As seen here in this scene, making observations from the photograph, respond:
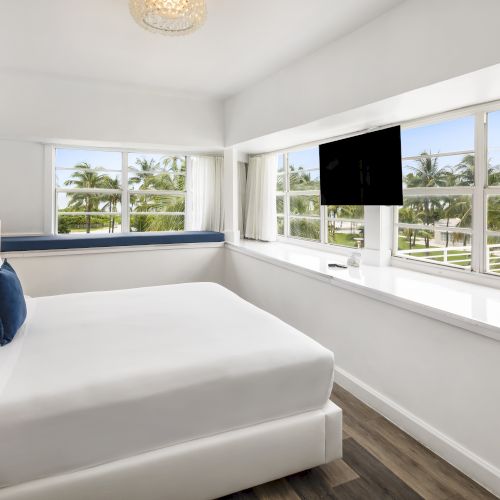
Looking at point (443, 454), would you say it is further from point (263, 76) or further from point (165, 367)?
point (263, 76)

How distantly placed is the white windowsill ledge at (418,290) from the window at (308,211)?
1.15ft

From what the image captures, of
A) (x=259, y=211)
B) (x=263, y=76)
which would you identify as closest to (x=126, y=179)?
(x=259, y=211)

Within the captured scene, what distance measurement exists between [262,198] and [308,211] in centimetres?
68

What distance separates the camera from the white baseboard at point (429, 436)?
5.78ft

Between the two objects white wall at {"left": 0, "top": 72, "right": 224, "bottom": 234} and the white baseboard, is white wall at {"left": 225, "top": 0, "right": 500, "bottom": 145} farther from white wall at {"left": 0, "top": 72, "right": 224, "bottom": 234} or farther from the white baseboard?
the white baseboard

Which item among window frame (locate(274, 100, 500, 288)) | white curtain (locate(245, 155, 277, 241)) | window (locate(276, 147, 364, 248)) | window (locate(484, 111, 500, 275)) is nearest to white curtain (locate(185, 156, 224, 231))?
white curtain (locate(245, 155, 277, 241))

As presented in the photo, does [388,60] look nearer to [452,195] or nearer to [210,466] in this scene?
[452,195]

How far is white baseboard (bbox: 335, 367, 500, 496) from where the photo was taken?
176 centimetres

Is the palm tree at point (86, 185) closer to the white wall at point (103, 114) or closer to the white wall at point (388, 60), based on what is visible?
the white wall at point (103, 114)

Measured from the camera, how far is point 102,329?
2.03 meters

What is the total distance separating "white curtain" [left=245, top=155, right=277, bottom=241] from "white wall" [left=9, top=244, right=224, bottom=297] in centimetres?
56

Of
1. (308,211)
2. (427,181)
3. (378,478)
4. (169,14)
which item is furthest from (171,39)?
(378,478)

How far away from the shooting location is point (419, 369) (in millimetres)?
2127

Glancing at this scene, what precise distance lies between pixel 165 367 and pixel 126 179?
362 centimetres
